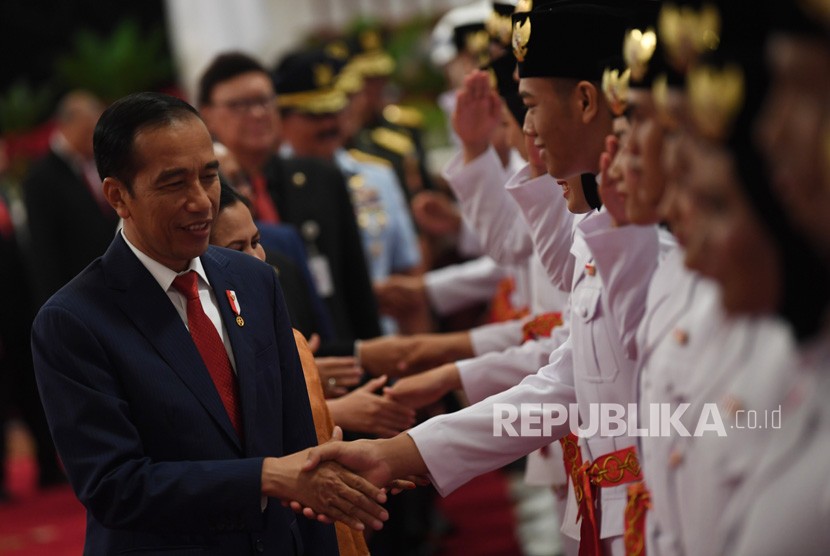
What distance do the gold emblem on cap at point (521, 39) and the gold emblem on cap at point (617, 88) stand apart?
1.73 feet

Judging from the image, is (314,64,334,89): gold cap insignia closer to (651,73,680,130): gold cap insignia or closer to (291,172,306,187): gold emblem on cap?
(291,172,306,187): gold emblem on cap

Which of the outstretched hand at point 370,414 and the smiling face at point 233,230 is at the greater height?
the smiling face at point 233,230

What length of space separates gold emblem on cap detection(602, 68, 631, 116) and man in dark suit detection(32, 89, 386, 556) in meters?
0.82

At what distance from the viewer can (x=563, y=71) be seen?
105 inches

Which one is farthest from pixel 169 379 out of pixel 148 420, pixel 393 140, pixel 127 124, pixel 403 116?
pixel 403 116

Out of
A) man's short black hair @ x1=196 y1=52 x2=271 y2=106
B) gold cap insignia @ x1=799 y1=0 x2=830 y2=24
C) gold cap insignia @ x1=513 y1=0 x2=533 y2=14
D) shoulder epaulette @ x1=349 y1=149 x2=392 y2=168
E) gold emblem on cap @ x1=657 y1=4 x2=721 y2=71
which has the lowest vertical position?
shoulder epaulette @ x1=349 y1=149 x2=392 y2=168

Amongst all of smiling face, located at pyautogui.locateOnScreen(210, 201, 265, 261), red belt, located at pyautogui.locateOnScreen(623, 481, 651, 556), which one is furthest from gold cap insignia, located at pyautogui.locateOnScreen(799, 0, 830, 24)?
smiling face, located at pyautogui.locateOnScreen(210, 201, 265, 261)

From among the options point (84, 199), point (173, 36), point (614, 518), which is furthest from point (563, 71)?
point (173, 36)

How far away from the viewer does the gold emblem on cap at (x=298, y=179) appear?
4.70m

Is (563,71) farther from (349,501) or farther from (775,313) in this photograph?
(775,313)

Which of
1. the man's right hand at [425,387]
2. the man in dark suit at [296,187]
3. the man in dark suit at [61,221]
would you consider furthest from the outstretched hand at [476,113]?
the man in dark suit at [61,221]

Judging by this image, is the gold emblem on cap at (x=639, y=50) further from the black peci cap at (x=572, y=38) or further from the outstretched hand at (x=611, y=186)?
the black peci cap at (x=572, y=38)

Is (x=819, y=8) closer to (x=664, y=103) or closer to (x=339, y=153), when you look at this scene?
(x=664, y=103)

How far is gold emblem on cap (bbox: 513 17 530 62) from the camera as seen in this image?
8.97ft
